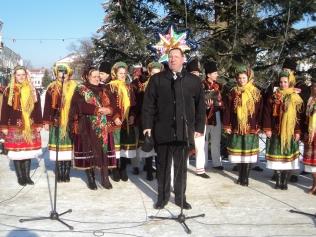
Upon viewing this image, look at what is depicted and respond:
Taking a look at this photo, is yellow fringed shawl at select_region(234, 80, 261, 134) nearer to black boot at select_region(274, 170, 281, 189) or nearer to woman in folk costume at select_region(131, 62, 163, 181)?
black boot at select_region(274, 170, 281, 189)

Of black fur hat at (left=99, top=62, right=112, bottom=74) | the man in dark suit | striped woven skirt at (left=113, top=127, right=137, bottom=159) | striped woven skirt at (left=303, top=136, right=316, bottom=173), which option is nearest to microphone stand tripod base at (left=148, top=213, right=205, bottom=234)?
the man in dark suit

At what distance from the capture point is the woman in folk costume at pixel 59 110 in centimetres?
650

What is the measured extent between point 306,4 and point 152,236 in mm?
5206

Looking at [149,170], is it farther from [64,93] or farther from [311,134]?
[311,134]

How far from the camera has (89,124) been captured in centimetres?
627

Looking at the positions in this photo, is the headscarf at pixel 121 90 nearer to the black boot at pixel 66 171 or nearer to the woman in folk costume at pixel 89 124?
the woman in folk costume at pixel 89 124

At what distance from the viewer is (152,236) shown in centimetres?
444

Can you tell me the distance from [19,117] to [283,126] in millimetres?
3570

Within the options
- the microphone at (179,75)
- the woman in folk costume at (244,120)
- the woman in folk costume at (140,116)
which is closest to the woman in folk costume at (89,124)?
the woman in folk costume at (140,116)

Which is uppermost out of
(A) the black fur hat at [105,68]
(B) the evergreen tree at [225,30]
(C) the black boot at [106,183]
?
(B) the evergreen tree at [225,30]

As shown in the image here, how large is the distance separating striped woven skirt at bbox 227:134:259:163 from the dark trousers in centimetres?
138

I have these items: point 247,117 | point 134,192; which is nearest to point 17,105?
point 134,192

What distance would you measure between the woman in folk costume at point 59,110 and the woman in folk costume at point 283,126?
8.99 ft

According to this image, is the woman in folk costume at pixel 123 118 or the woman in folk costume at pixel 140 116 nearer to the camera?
the woman in folk costume at pixel 123 118
